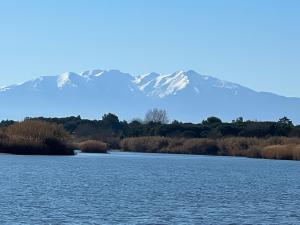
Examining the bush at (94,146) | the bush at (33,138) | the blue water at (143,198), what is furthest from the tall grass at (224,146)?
the blue water at (143,198)

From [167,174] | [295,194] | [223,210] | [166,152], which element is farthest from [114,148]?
[223,210]

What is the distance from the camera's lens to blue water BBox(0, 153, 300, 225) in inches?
1238

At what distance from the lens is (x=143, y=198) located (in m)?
38.7

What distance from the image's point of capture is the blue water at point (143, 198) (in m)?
31.5

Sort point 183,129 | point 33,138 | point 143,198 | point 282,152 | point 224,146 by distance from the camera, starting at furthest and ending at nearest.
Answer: point 183,129 → point 224,146 → point 282,152 → point 33,138 → point 143,198

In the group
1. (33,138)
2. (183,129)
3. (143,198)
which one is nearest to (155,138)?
(183,129)

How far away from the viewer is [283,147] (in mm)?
88438

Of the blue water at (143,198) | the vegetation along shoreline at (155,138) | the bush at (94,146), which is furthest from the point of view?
the bush at (94,146)

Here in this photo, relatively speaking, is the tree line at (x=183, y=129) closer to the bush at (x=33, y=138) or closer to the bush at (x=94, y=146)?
the bush at (x=94, y=146)

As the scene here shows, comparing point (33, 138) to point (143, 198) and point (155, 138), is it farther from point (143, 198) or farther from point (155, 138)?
point (143, 198)

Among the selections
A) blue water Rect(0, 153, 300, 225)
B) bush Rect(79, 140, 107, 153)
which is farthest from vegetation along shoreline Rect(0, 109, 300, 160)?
blue water Rect(0, 153, 300, 225)

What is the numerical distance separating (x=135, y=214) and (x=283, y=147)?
5775 cm

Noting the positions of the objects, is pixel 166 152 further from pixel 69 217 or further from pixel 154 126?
pixel 69 217

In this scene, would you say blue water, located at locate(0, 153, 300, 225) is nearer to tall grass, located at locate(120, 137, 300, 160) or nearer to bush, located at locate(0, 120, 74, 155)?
bush, located at locate(0, 120, 74, 155)
